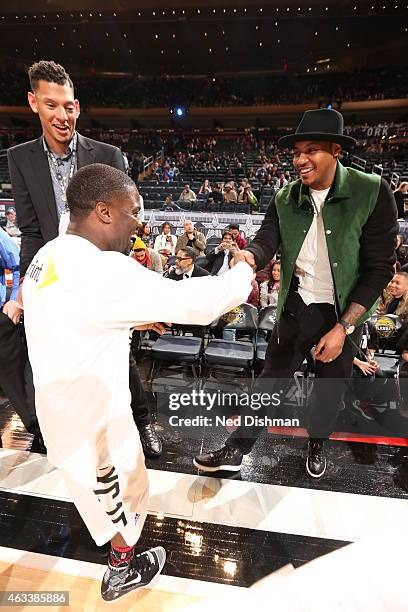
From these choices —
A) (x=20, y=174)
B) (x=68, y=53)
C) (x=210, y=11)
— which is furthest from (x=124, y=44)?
(x=20, y=174)

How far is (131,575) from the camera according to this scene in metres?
1.59

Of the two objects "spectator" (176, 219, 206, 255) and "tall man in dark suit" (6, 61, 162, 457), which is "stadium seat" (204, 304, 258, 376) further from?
"spectator" (176, 219, 206, 255)

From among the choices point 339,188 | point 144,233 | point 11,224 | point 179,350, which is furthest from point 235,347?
point 11,224

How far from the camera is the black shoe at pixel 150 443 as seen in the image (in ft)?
8.20

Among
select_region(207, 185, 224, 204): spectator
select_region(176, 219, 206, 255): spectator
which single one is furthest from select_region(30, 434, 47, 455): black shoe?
select_region(207, 185, 224, 204): spectator

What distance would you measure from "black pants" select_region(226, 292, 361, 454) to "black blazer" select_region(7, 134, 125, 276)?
1.33 metres

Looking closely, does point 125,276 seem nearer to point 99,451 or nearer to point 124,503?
point 99,451

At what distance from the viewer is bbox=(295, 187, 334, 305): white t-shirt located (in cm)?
192

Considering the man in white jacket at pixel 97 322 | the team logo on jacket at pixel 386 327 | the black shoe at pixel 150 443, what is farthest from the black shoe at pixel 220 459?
the team logo on jacket at pixel 386 327

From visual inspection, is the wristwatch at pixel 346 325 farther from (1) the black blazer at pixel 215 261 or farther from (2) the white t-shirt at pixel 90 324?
(1) the black blazer at pixel 215 261

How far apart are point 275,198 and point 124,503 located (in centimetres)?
162

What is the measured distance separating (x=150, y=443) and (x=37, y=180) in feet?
5.71

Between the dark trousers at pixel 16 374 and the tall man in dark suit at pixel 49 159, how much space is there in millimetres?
529

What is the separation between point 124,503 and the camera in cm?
145
